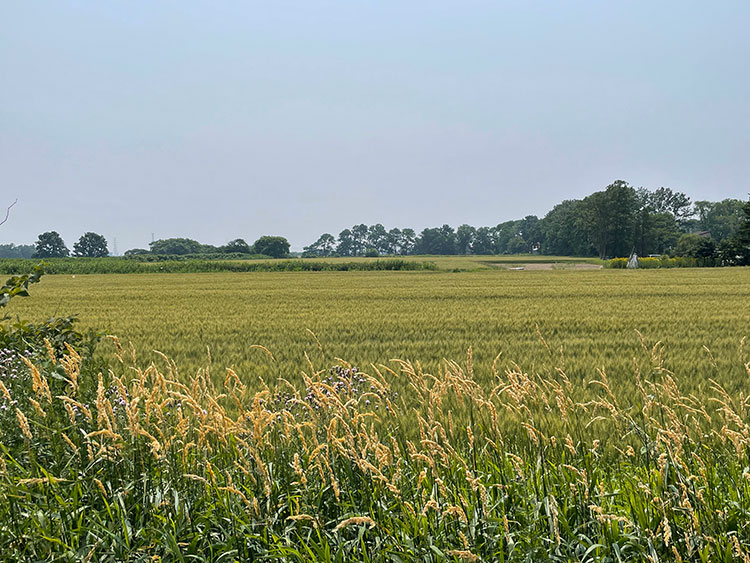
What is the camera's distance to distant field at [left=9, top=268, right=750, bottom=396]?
9688 millimetres

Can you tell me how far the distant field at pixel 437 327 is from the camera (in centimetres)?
969

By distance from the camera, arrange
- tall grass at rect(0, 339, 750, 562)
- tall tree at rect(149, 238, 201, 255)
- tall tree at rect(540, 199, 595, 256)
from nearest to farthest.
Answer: tall grass at rect(0, 339, 750, 562), tall tree at rect(540, 199, 595, 256), tall tree at rect(149, 238, 201, 255)

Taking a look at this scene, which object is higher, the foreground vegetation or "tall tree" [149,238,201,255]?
"tall tree" [149,238,201,255]

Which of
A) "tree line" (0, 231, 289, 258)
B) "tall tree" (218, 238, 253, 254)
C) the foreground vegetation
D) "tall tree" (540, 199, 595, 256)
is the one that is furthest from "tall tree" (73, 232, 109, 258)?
the foreground vegetation

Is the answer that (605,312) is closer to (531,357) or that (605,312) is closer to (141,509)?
(531,357)

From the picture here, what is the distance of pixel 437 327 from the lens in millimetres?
14773

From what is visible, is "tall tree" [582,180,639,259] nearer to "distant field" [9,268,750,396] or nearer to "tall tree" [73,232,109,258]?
"distant field" [9,268,750,396]

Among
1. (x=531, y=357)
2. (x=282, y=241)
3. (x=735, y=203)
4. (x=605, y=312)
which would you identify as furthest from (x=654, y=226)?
(x=531, y=357)

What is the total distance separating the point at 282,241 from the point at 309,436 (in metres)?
156

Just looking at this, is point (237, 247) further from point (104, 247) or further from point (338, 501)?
point (338, 501)

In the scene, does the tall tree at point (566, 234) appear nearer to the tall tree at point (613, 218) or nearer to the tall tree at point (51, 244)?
the tall tree at point (613, 218)

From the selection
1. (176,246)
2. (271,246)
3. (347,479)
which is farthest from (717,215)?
(347,479)

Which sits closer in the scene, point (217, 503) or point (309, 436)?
point (217, 503)

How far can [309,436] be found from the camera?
4.40 m
